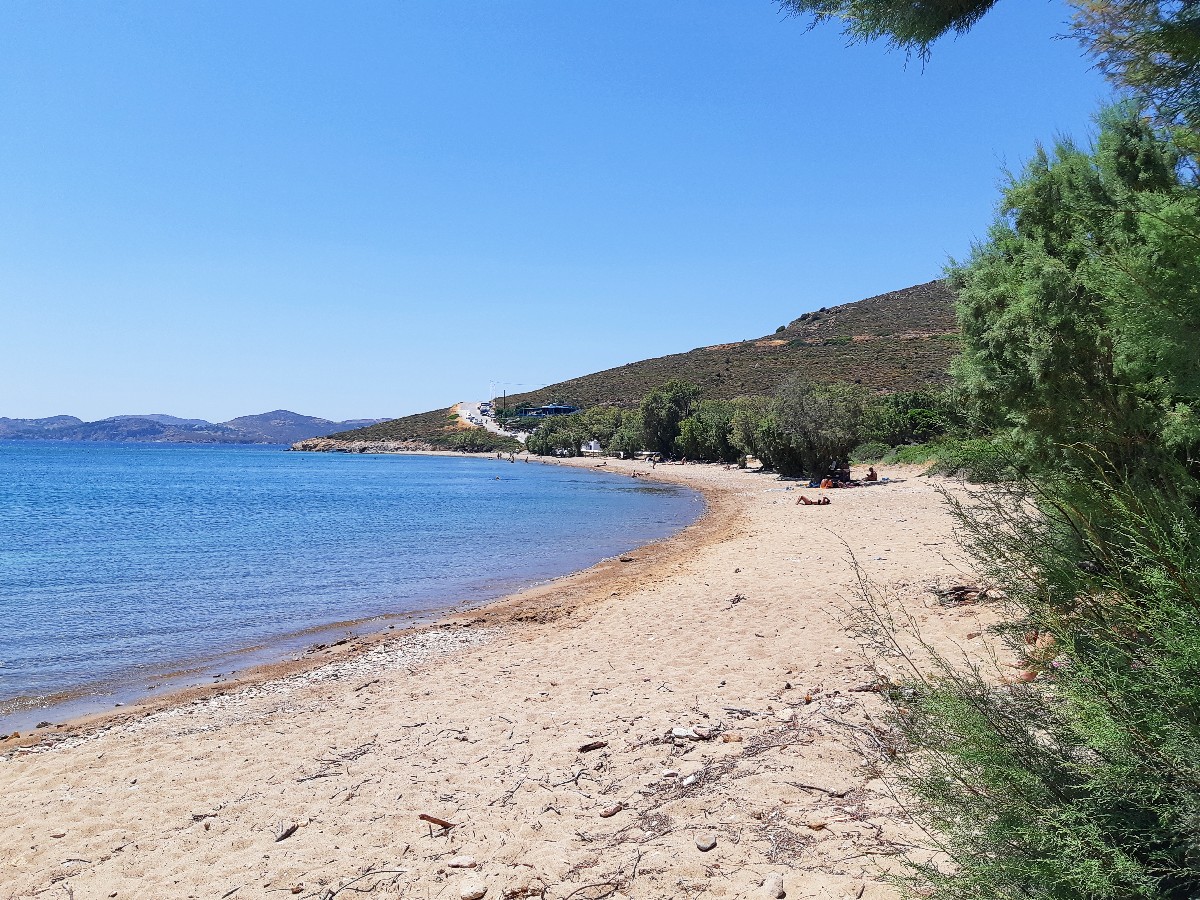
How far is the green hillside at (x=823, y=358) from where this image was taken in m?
66.1

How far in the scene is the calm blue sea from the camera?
11117 mm

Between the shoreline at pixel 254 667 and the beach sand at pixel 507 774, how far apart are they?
0.14 meters

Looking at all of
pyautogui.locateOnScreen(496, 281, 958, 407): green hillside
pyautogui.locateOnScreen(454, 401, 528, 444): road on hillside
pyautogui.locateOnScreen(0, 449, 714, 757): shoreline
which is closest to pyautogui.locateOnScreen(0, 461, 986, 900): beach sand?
pyautogui.locateOnScreen(0, 449, 714, 757): shoreline

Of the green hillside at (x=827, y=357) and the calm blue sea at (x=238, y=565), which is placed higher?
the green hillside at (x=827, y=357)

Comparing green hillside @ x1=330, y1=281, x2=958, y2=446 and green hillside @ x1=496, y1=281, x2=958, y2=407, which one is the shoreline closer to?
green hillside @ x1=330, y1=281, x2=958, y2=446

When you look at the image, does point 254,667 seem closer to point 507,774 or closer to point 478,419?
point 507,774

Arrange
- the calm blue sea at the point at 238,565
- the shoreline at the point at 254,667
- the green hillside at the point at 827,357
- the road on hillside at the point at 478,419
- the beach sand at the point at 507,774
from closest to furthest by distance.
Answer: the beach sand at the point at 507,774, the shoreline at the point at 254,667, the calm blue sea at the point at 238,565, the green hillside at the point at 827,357, the road on hillside at the point at 478,419

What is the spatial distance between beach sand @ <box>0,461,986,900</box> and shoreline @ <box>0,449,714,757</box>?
0.45ft

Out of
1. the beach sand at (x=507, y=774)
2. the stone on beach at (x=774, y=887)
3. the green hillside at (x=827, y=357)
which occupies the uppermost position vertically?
the green hillside at (x=827, y=357)

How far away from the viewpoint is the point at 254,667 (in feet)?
33.8

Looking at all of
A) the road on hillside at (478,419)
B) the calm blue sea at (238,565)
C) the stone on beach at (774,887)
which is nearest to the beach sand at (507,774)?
the stone on beach at (774,887)

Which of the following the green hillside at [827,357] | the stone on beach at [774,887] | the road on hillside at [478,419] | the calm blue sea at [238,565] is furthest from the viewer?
the road on hillside at [478,419]

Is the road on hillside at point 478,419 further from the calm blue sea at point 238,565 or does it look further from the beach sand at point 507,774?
the beach sand at point 507,774

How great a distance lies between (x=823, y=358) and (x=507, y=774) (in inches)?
3080
